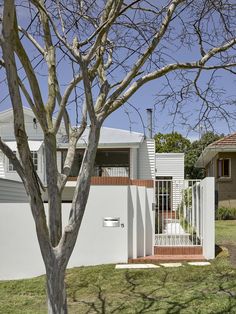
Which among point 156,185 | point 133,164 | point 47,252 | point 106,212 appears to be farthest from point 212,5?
point 133,164

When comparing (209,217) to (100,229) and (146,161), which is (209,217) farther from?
(146,161)

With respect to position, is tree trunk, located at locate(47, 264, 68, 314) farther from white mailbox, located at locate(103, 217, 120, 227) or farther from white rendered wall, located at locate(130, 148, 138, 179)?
white rendered wall, located at locate(130, 148, 138, 179)

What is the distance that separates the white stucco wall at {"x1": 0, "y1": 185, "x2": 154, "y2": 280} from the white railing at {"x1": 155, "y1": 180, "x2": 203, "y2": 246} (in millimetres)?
781

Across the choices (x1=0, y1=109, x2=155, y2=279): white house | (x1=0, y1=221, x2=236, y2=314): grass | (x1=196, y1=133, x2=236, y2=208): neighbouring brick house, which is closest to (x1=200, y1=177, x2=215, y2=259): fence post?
(x1=0, y1=221, x2=236, y2=314): grass

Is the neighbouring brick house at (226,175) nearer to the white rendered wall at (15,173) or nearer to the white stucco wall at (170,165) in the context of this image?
the white stucco wall at (170,165)

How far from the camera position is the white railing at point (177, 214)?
13367 millimetres

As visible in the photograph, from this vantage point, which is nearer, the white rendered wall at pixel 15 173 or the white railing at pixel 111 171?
the white rendered wall at pixel 15 173

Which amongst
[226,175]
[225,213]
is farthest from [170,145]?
[225,213]

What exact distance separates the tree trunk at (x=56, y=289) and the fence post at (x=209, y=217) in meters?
7.46

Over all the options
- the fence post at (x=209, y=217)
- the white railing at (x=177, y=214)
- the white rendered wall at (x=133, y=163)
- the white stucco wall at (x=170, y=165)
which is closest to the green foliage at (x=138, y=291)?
the fence post at (x=209, y=217)

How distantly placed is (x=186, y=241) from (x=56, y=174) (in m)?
9.04

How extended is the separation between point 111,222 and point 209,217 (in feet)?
7.71

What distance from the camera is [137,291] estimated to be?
910cm

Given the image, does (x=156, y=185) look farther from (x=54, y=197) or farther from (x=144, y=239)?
(x=54, y=197)
